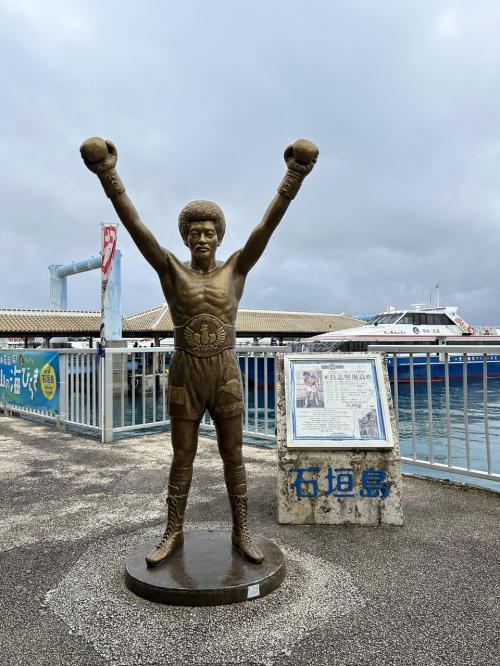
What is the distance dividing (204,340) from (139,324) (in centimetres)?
2634

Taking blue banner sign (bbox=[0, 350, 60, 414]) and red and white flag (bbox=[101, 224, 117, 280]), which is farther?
red and white flag (bbox=[101, 224, 117, 280])

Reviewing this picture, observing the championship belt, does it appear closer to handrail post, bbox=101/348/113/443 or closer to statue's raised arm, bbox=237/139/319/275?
statue's raised arm, bbox=237/139/319/275

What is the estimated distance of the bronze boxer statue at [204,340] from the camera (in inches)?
104

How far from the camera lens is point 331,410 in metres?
3.64

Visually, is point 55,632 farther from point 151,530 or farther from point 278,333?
point 278,333

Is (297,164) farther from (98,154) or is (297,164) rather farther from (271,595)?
(271,595)

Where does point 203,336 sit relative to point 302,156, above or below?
below

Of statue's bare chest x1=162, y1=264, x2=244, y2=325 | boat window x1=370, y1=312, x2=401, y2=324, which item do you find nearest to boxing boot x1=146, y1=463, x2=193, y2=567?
statue's bare chest x1=162, y1=264, x2=244, y2=325

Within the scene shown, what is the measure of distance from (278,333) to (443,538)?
2823 centimetres

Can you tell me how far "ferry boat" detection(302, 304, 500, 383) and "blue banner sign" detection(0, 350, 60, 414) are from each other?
39.2 ft

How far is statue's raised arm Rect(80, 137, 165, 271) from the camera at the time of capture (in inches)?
95.2

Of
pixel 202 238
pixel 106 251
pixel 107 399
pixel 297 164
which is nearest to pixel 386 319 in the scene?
pixel 106 251

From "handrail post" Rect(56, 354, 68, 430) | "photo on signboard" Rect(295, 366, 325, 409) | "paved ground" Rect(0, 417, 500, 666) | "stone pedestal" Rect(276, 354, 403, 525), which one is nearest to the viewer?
"paved ground" Rect(0, 417, 500, 666)

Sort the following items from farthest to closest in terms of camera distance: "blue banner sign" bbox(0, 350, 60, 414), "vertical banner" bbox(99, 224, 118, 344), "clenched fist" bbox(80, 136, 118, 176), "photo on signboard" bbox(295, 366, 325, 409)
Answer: "vertical banner" bbox(99, 224, 118, 344) < "blue banner sign" bbox(0, 350, 60, 414) < "photo on signboard" bbox(295, 366, 325, 409) < "clenched fist" bbox(80, 136, 118, 176)
